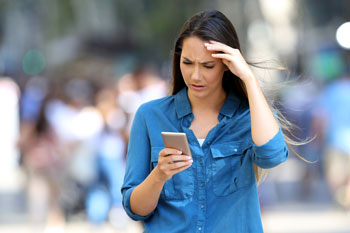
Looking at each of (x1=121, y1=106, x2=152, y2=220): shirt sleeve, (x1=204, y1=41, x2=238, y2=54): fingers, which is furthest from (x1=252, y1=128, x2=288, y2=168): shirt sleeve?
(x1=121, y1=106, x2=152, y2=220): shirt sleeve

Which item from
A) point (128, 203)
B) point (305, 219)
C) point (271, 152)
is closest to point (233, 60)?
point (271, 152)

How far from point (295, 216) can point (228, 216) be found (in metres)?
7.65

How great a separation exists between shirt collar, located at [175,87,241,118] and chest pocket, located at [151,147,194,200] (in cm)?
26

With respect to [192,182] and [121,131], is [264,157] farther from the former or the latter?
[121,131]

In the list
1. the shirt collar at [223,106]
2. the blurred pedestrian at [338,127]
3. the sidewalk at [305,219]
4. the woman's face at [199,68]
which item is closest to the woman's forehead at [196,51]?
the woman's face at [199,68]

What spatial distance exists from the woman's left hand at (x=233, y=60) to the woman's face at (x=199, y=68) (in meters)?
0.05

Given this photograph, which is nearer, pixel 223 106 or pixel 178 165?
pixel 178 165

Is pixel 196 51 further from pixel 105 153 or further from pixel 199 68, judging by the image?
pixel 105 153

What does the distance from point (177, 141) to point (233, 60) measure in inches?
16.3

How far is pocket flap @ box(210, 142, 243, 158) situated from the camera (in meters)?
3.10

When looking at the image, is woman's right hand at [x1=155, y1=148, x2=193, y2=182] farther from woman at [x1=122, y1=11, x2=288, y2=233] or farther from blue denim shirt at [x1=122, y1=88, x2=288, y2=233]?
blue denim shirt at [x1=122, y1=88, x2=288, y2=233]

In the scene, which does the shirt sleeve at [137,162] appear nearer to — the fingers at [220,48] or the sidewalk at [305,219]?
the fingers at [220,48]

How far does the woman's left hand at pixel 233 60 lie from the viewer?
9.86 ft

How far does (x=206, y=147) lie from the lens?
3135 millimetres
